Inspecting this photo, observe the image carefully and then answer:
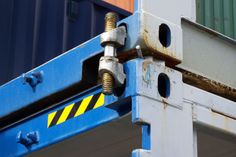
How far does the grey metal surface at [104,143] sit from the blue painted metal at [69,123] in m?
0.03

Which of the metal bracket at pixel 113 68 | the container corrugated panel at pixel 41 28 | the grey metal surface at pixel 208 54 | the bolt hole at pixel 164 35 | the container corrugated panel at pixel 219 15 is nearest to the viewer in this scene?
the metal bracket at pixel 113 68

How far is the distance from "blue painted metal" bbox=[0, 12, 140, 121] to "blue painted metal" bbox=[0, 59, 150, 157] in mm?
70

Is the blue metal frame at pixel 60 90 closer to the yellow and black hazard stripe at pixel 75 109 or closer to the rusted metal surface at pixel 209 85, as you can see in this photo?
the yellow and black hazard stripe at pixel 75 109

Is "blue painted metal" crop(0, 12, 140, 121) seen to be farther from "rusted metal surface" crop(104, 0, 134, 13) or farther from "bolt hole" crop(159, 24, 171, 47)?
"rusted metal surface" crop(104, 0, 134, 13)

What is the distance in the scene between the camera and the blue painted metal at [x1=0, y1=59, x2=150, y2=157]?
2053 mm

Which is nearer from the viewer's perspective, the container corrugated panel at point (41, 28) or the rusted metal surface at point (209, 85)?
the rusted metal surface at point (209, 85)

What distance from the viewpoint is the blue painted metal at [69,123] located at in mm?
2053

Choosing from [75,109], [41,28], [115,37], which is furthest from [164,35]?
[41,28]

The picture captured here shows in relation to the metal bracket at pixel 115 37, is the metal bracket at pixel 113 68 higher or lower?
lower

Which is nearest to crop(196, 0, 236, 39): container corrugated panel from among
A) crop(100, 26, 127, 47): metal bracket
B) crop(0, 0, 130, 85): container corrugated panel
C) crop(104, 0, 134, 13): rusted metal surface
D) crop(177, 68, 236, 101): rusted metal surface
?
crop(177, 68, 236, 101): rusted metal surface

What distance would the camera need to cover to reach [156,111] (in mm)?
2020

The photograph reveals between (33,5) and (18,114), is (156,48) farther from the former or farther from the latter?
(33,5)

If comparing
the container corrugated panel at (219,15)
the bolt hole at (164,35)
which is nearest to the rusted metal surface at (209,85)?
the bolt hole at (164,35)

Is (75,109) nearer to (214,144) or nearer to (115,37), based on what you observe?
(115,37)
